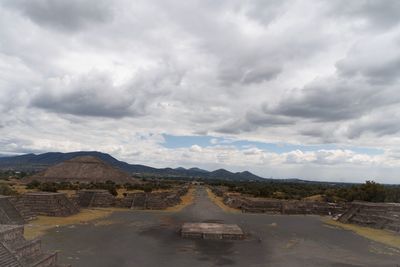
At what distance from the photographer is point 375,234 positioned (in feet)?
110

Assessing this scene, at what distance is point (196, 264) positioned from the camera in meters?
20.1

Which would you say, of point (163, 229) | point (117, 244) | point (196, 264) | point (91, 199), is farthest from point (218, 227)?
point (91, 199)

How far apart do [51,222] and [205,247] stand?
15.4 metres

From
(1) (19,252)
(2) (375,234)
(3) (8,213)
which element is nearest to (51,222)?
(3) (8,213)

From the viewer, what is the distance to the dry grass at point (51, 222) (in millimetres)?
27913

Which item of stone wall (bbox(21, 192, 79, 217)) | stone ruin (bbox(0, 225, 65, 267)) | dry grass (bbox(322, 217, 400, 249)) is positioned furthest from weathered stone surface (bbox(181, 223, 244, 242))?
stone wall (bbox(21, 192, 79, 217))

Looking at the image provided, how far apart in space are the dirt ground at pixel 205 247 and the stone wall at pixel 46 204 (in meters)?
5.53

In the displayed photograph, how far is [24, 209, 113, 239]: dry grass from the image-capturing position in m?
27.9

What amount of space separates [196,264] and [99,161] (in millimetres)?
116559

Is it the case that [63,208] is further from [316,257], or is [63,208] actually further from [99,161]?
[99,161]

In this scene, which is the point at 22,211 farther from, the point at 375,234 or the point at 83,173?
the point at 83,173

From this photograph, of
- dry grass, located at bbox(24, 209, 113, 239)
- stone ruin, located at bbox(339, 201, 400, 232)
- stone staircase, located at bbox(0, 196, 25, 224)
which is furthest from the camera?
stone ruin, located at bbox(339, 201, 400, 232)

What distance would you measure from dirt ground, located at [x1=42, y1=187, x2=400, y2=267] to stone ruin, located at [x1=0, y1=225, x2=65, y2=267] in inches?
110

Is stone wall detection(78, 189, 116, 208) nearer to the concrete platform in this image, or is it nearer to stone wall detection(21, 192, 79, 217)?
stone wall detection(21, 192, 79, 217)
